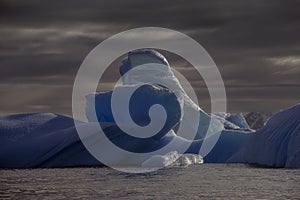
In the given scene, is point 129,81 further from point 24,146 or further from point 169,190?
point 169,190

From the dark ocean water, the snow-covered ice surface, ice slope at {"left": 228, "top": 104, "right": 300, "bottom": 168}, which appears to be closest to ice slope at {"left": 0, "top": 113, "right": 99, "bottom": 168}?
the snow-covered ice surface

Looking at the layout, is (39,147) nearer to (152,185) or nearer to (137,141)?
(137,141)

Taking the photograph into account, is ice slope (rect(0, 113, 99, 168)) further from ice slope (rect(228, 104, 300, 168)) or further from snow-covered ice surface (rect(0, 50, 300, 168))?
ice slope (rect(228, 104, 300, 168))

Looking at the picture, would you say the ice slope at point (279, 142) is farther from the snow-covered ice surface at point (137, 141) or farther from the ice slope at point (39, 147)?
the ice slope at point (39, 147)

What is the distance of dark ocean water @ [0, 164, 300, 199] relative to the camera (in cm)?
1778

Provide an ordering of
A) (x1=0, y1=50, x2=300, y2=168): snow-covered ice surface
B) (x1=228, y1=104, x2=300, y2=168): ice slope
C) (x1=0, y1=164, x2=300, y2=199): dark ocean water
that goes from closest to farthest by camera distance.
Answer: (x1=0, y1=164, x2=300, y2=199): dark ocean water, (x1=228, y1=104, x2=300, y2=168): ice slope, (x1=0, y1=50, x2=300, y2=168): snow-covered ice surface

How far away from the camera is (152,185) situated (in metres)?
20.6

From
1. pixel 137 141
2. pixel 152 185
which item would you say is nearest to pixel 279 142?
pixel 137 141

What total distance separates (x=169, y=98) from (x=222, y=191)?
14.1m

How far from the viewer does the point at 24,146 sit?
2995 centimetres

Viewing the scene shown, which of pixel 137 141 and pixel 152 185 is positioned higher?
pixel 137 141

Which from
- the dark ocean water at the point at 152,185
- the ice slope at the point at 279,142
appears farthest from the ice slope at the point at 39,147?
the ice slope at the point at 279,142

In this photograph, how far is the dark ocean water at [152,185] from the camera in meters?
17.8

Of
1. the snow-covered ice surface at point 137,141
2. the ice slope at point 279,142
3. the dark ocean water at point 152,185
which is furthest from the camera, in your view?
the snow-covered ice surface at point 137,141
